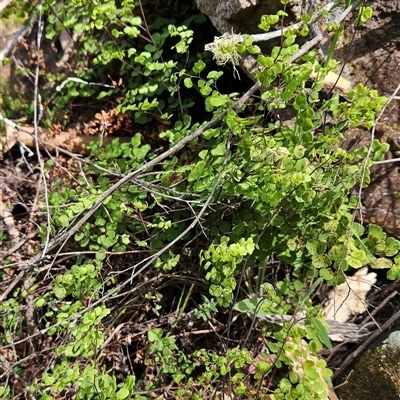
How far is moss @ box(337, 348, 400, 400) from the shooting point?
235 cm

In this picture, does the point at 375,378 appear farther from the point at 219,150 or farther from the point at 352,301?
the point at 219,150

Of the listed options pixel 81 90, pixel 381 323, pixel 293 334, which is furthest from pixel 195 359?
pixel 81 90

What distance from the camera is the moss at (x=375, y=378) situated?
2.35 meters

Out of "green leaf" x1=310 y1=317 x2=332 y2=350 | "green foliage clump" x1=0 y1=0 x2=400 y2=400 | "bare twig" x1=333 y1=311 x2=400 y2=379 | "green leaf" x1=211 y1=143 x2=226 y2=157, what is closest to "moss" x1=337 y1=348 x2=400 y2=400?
"bare twig" x1=333 y1=311 x2=400 y2=379

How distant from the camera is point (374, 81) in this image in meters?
2.47

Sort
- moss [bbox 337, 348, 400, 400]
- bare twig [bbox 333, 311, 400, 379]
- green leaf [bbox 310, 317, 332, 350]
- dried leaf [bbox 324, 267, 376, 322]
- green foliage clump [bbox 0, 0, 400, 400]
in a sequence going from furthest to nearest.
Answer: dried leaf [bbox 324, 267, 376, 322], bare twig [bbox 333, 311, 400, 379], moss [bbox 337, 348, 400, 400], green leaf [bbox 310, 317, 332, 350], green foliage clump [bbox 0, 0, 400, 400]

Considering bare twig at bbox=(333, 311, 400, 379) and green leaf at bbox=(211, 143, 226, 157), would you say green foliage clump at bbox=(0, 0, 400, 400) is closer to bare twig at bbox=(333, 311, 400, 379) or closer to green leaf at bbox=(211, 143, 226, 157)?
green leaf at bbox=(211, 143, 226, 157)

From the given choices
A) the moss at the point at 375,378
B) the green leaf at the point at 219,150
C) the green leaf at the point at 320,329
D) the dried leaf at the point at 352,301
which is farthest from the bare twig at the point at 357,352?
the green leaf at the point at 219,150

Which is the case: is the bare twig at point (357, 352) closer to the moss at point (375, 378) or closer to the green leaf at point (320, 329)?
the moss at point (375, 378)

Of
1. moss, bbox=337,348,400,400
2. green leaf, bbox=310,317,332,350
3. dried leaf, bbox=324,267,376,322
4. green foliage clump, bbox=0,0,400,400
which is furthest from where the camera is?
dried leaf, bbox=324,267,376,322

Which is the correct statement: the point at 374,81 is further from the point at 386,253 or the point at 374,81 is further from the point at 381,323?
the point at 381,323

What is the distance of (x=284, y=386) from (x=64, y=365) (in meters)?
0.92

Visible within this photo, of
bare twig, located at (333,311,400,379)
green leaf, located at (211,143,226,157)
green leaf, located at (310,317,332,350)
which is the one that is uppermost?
green leaf, located at (211,143,226,157)

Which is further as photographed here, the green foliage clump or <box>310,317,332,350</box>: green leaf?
<box>310,317,332,350</box>: green leaf
